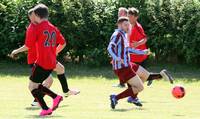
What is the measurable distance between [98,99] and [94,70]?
6.81 meters

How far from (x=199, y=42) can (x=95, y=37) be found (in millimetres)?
3257

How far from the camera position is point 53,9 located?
2066cm

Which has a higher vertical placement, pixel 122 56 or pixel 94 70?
pixel 122 56

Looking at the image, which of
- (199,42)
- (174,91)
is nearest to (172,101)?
(174,91)

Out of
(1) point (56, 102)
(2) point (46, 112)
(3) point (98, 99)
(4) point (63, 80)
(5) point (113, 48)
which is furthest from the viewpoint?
(3) point (98, 99)

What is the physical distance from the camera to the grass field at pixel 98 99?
10.8 m

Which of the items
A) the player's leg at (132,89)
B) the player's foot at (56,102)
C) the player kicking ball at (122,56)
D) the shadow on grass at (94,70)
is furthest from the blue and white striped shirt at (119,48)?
the shadow on grass at (94,70)

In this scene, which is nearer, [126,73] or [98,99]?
[126,73]

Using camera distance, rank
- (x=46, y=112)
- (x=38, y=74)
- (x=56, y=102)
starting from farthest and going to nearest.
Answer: (x=56, y=102), (x=38, y=74), (x=46, y=112)

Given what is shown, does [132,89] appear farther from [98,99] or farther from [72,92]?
[98,99]

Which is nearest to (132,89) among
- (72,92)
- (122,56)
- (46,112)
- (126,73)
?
(126,73)

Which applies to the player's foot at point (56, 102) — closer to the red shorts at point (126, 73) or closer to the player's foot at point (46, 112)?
the player's foot at point (46, 112)

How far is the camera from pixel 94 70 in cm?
2005

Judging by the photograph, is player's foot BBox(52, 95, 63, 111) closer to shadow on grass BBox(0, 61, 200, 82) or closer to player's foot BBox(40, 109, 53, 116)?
player's foot BBox(40, 109, 53, 116)
